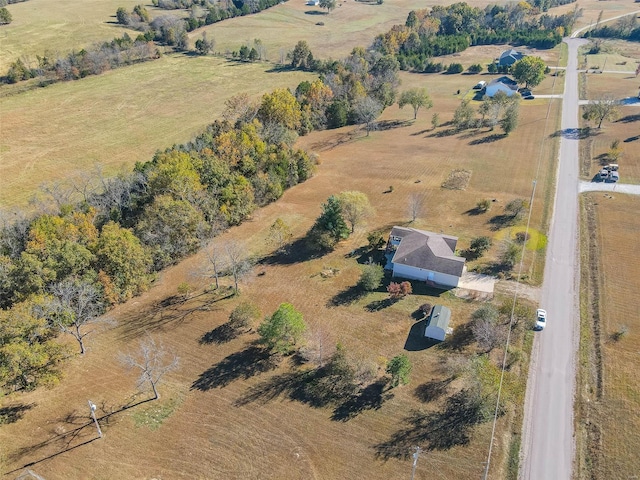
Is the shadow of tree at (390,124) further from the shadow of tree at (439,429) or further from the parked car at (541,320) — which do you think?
the shadow of tree at (439,429)

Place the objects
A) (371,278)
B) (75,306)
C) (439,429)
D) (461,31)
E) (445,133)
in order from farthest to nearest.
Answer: (461,31) < (445,133) < (371,278) < (75,306) < (439,429)

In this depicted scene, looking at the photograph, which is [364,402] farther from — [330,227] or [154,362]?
[330,227]

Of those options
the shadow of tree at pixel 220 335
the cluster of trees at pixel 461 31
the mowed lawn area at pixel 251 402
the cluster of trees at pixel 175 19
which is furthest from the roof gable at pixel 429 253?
the cluster of trees at pixel 175 19

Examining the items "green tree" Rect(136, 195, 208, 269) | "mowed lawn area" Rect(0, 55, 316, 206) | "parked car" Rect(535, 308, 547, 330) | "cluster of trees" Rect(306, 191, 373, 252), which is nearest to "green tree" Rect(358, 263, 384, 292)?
"cluster of trees" Rect(306, 191, 373, 252)

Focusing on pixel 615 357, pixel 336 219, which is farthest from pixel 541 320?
pixel 336 219

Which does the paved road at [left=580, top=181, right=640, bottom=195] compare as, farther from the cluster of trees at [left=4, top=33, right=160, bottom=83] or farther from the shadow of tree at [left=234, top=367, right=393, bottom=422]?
the cluster of trees at [left=4, top=33, right=160, bottom=83]

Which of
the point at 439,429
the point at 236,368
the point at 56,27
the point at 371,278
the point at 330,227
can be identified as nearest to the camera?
the point at 439,429
